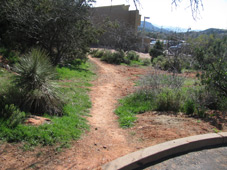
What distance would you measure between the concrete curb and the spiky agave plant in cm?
228

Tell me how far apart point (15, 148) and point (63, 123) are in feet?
4.24

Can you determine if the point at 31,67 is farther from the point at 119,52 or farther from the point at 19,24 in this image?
the point at 119,52

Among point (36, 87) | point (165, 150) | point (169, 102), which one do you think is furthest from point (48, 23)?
point (165, 150)

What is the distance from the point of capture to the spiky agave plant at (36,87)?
4.79 m

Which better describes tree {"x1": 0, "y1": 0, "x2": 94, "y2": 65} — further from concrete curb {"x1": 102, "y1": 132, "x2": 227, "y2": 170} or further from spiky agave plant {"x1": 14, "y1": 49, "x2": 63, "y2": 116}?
concrete curb {"x1": 102, "y1": 132, "x2": 227, "y2": 170}

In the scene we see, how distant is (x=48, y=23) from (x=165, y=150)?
31.4 ft

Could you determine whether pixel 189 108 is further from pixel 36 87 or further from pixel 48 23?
pixel 48 23

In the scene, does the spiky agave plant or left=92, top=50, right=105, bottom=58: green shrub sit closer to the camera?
the spiky agave plant

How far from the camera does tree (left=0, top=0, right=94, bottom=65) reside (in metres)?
11.0

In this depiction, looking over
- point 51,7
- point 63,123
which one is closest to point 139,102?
point 63,123

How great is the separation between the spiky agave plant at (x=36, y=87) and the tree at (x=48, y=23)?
624cm

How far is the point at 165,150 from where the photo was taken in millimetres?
3844

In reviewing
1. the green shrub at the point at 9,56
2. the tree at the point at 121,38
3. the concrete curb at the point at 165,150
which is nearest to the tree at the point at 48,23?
the green shrub at the point at 9,56

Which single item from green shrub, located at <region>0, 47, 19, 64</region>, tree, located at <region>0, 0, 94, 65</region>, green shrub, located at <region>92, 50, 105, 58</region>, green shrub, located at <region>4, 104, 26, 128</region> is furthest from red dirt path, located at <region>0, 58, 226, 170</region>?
green shrub, located at <region>92, 50, 105, 58</region>
